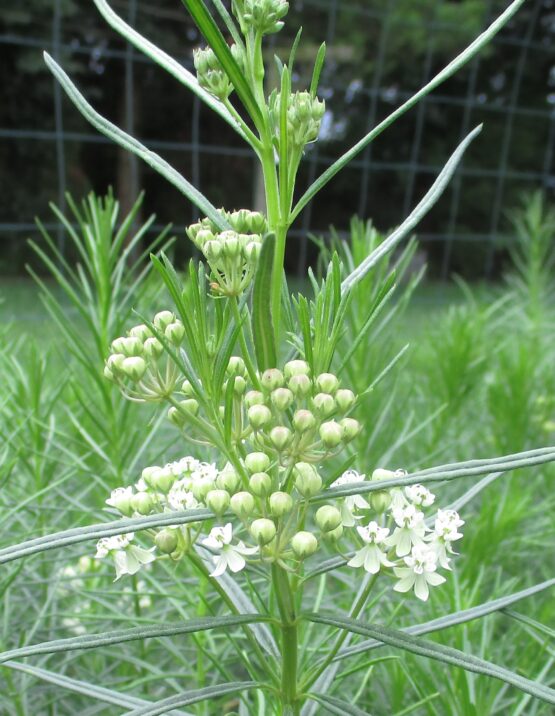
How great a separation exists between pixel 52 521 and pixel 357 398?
1.49ft

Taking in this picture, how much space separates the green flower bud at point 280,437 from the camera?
1.29 ft

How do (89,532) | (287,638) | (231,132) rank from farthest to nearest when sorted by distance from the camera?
(231,132) < (287,638) < (89,532)

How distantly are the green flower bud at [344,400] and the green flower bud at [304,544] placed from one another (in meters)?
0.06

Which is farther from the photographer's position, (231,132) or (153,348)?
(231,132)

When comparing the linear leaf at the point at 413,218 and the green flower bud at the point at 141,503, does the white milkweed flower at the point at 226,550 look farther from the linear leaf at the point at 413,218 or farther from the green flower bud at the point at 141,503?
the linear leaf at the point at 413,218

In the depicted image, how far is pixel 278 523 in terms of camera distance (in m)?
0.42

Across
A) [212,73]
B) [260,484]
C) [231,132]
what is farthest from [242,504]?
[231,132]

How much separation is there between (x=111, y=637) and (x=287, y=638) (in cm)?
11

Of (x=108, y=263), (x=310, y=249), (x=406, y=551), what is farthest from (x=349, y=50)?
(x=406, y=551)

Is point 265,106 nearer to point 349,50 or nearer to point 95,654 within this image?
point 95,654

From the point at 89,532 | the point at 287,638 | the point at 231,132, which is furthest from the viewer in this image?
the point at 231,132

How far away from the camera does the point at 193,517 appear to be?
0.37 m

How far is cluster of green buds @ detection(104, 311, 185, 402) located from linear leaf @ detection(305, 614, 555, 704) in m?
0.14

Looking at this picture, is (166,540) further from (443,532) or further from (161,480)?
(443,532)
